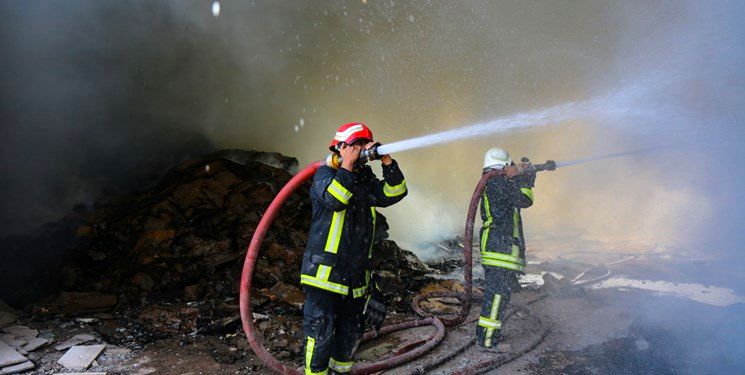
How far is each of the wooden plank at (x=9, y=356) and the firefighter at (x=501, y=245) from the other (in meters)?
3.76

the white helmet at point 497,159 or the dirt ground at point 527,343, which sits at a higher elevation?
the white helmet at point 497,159

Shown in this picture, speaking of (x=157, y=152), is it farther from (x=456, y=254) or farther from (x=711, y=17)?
(x=711, y=17)

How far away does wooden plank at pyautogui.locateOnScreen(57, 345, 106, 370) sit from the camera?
3.46 meters


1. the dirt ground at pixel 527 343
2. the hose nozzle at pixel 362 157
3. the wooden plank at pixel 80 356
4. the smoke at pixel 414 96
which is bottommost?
the dirt ground at pixel 527 343

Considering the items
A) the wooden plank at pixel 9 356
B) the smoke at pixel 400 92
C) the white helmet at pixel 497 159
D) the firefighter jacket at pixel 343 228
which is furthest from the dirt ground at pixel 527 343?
the smoke at pixel 400 92

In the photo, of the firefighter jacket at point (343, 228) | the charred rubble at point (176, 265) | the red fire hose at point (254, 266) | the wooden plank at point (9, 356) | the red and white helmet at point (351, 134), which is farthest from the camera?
the charred rubble at point (176, 265)

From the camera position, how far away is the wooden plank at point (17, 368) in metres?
3.33

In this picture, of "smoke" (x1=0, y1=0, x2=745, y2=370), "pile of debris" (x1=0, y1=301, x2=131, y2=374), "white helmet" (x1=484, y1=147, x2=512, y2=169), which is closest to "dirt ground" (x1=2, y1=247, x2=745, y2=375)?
"pile of debris" (x1=0, y1=301, x2=131, y2=374)

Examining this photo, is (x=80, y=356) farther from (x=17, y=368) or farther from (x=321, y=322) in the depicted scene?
(x=321, y=322)

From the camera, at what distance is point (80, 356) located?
3.61m

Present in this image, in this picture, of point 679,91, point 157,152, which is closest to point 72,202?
point 157,152

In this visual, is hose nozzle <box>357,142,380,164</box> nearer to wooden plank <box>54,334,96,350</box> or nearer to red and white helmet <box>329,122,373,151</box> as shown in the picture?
red and white helmet <box>329,122,373,151</box>

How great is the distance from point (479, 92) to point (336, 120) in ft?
13.3

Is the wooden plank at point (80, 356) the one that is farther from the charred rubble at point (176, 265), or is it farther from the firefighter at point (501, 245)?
the firefighter at point (501, 245)
